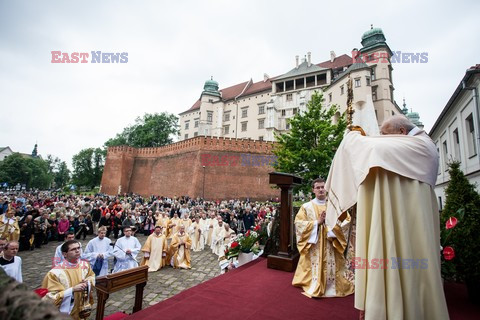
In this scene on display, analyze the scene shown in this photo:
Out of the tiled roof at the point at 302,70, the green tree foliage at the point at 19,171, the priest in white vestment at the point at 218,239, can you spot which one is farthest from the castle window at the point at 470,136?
the green tree foliage at the point at 19,171

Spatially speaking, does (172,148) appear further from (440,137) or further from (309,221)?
(309,221)

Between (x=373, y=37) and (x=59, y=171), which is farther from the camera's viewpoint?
(x=59, y=171)

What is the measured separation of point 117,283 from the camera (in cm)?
368

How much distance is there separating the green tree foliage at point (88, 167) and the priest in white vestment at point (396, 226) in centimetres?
6727

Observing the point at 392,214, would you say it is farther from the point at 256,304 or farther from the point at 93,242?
the point at 93,242

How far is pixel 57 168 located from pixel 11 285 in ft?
391

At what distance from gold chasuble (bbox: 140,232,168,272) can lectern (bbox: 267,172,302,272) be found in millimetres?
6186

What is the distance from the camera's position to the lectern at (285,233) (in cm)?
412

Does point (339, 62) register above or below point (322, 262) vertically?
above

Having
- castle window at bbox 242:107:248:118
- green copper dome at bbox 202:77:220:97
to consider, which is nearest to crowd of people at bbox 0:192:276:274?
castle window at bbox 242:107:248:118

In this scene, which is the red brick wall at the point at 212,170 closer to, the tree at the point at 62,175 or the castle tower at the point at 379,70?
the castle tower at the point at 379,70

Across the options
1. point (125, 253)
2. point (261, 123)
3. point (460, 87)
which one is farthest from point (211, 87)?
point (125, 253)

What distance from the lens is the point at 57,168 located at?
316 feet

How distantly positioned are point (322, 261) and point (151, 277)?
6.79 m
